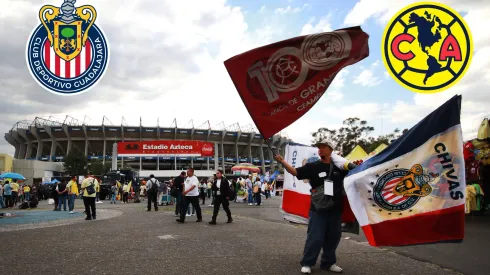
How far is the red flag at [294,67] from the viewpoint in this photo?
494cm

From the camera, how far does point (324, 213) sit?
5133 mm

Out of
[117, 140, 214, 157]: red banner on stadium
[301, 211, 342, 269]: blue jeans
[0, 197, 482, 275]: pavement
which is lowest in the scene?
[0, 197, 482, 275]: pavement

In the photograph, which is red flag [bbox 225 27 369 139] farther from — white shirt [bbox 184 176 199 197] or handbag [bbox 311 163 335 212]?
white shirt [bbox 184 176 199 197]

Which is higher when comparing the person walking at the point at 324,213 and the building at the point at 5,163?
the building at the point at 5,163

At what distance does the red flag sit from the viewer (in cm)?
494

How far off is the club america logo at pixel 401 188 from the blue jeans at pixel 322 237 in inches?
25.1

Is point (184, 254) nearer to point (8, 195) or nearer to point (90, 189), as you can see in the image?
point (90, 189)

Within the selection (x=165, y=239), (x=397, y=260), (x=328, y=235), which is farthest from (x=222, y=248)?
(x=397, y=260)

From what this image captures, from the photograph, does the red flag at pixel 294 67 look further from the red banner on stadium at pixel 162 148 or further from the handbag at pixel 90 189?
the red banner on stadium at pixel 162 148

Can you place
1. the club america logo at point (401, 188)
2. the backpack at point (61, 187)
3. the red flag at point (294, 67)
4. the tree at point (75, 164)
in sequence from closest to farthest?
the club america logo at point (401, 188) → the red flag at point (294, 67) → the backpack at point (61, 187) → the tree at point (75, 164)

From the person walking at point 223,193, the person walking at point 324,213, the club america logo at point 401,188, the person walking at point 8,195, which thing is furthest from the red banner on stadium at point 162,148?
the club america logo at point 401,188

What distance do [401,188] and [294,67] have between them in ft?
6.67

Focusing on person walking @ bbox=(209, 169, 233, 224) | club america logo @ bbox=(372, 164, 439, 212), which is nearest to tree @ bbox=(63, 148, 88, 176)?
person walking @ bbox=(209, 169, 233, 224)

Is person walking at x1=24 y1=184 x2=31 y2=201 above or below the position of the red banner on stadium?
below
